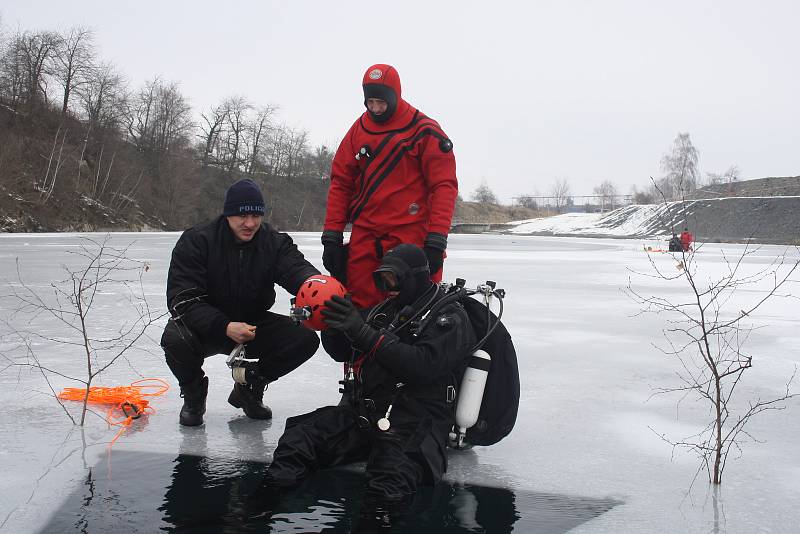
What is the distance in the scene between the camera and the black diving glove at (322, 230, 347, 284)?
12.9 ft

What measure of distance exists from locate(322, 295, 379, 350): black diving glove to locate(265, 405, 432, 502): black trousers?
1.30 ft

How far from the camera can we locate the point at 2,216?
3272 cm

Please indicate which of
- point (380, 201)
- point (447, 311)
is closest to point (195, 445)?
point (447, 311)

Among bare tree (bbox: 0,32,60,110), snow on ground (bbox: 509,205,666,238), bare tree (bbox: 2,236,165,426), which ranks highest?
bare tree (bbox: 0,32,60,110)

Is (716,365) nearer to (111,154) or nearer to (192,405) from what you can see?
(192,405)

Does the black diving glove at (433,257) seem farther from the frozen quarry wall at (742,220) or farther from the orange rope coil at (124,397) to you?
the frozen quarry wall at (742,220)

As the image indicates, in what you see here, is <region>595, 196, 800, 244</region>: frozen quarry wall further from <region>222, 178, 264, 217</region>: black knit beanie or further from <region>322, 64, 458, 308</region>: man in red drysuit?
<region>222, 178, 264, 217</region>: black knit beanie

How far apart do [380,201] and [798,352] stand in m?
3.89

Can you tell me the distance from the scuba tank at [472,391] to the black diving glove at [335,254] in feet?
4.10

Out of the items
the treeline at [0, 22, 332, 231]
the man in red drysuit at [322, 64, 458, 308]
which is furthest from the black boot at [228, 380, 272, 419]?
the treeline at [0, 22, 332, 231]

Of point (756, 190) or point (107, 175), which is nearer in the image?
point (107, 175)

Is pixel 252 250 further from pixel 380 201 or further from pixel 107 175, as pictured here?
pixel 107 175

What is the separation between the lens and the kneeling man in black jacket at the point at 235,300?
3.38 meters

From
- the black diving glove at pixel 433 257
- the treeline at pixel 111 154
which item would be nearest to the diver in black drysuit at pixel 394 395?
the black diving glove at pixel 433 257
